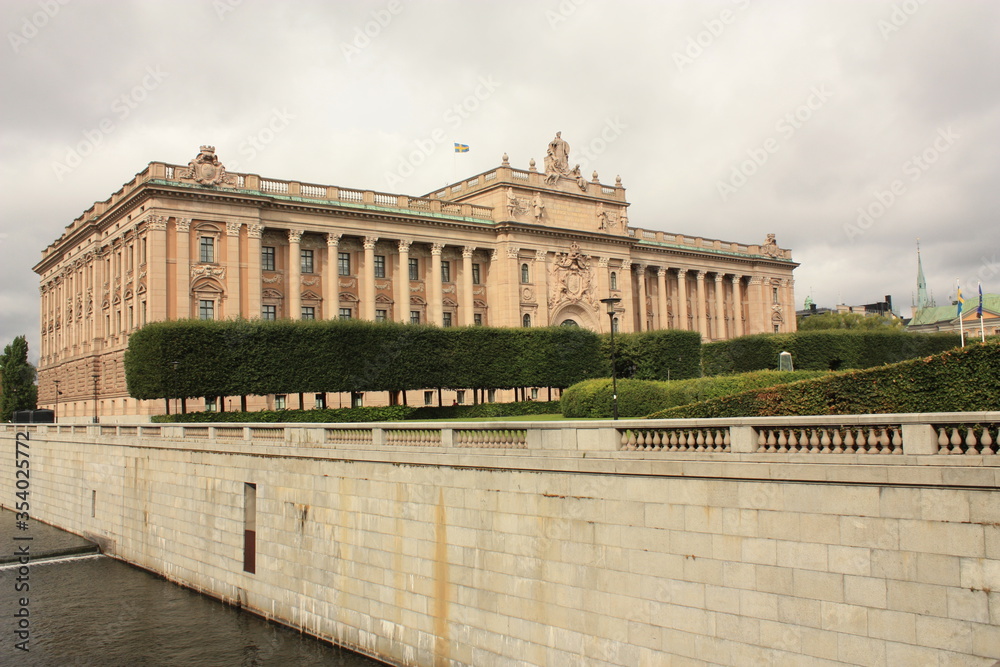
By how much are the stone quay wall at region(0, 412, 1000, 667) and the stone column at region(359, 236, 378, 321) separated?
3772 centimetres

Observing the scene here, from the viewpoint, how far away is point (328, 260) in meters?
60.4

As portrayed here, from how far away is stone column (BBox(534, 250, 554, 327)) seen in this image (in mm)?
68312

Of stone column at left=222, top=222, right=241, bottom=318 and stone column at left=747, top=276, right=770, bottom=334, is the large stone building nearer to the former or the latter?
stone column at left=222, top=222, right=241, bottom=318

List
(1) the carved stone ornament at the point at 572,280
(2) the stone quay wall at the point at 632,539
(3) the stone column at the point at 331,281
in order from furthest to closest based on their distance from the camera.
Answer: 1. (1) the carved stone ornament at the point at 572,280
2. (3) the stone column at the point at 331,281
3. (2) the stone quay wall at the point at 632,539

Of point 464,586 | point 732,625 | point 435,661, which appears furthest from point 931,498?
point 435,661

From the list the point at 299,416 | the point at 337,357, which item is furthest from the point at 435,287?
the point at 299,416

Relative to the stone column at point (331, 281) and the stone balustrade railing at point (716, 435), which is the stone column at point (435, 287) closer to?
the stone column at point (331, 281)

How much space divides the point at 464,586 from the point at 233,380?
29.8m

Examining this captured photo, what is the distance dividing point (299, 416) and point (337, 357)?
501 cm

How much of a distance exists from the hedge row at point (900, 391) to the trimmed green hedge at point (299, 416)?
24.3m

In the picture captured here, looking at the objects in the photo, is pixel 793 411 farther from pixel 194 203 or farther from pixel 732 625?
pixel 194 203

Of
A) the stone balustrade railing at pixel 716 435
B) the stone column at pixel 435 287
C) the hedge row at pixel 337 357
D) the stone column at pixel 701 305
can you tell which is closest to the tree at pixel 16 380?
the stone column at pixel 435 287

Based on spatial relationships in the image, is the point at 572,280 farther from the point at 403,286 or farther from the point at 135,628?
the point at 135,628

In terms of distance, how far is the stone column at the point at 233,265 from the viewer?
2133 inches
